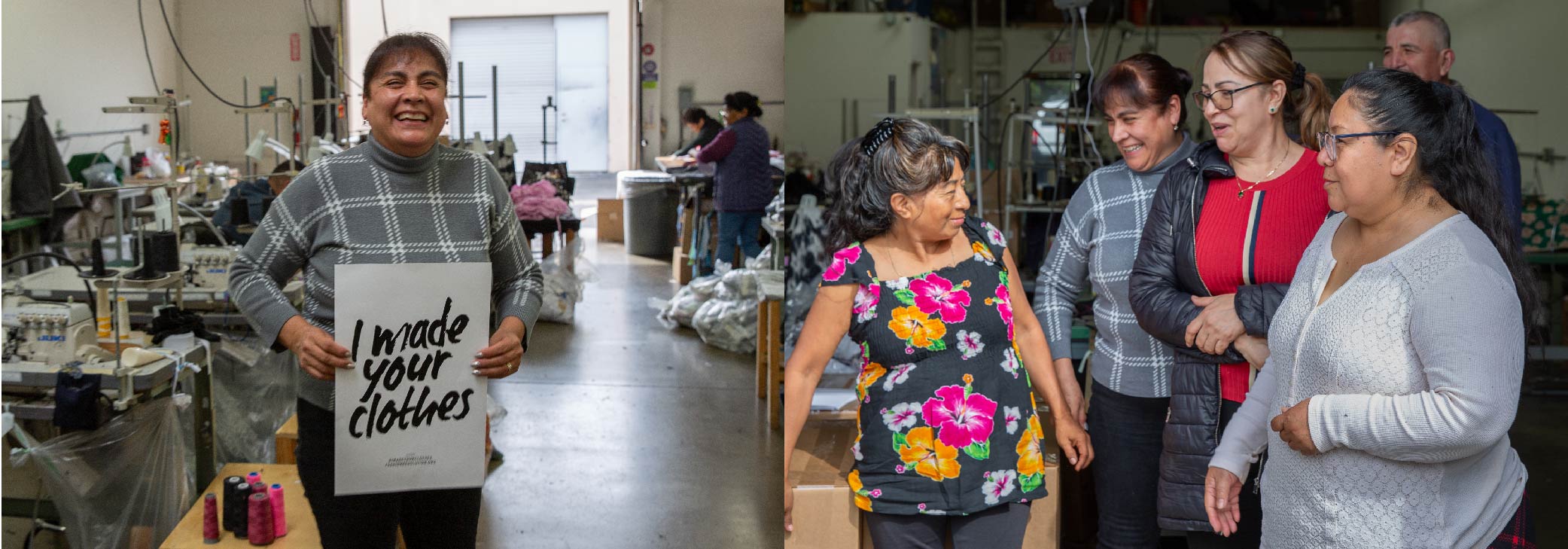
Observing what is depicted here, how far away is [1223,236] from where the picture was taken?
2055 mm

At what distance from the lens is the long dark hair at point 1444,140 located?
1584 millimetres

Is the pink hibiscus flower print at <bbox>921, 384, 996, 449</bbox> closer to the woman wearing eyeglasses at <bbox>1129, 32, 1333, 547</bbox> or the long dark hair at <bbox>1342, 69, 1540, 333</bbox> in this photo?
the woman wearing eyeglasses at <bbox>1129, 32, 1333, 547</bbox>

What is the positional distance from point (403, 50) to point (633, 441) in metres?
1.06

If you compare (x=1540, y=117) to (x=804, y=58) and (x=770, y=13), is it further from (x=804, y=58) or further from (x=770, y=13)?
(x=770, y=13)

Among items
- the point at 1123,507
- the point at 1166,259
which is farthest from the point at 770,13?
the point at 1123,507

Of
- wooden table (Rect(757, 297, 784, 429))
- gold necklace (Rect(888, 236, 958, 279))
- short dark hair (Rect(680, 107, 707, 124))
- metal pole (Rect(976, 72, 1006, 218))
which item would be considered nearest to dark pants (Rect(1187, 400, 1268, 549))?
→ gold necklace (Rect(888, 236, 958, 279))

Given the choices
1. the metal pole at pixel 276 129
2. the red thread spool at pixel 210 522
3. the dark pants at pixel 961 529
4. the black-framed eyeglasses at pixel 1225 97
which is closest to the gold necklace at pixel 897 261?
the dark pants at pixel 961 529

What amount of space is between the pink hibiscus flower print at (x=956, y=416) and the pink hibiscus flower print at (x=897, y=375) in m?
0.06

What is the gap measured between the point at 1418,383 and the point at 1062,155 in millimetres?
3502

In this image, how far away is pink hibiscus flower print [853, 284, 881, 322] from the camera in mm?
2010

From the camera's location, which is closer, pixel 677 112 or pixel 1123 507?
pixel 1123 507

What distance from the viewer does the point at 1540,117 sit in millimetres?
6000

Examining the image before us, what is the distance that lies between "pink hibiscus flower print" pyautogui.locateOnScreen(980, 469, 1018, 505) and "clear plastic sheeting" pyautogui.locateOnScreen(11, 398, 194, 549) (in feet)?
5.46

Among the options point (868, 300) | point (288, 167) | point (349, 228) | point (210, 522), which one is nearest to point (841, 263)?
point (868, 300)
